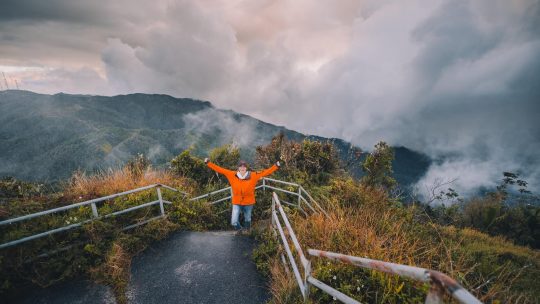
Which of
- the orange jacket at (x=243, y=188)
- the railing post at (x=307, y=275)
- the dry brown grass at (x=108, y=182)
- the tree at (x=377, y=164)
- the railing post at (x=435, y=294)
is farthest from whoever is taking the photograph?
the tree at (x=377, y=164)

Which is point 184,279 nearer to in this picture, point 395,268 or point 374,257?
point 374,257

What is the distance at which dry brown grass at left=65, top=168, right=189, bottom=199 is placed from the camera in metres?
6.15

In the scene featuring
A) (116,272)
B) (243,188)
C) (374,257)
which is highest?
(243,188)

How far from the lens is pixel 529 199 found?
31.9 m

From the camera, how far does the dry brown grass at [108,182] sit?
615cm

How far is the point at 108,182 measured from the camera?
280 inches

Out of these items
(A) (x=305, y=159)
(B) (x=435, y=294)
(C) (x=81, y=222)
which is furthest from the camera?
(A) (x=305, y=159)

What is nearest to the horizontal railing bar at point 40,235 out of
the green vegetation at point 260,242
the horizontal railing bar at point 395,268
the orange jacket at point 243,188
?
the green vegetation at point 260,242

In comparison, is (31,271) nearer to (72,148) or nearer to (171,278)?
(171,278)

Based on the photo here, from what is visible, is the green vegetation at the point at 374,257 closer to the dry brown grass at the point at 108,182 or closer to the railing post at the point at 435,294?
the railing post at the point at 435,294

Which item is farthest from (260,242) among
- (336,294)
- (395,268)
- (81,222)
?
(395,268)

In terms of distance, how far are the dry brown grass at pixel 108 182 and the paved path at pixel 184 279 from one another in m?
2.03

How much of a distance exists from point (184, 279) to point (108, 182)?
4113 mm

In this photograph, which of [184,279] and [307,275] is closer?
[307,275]
